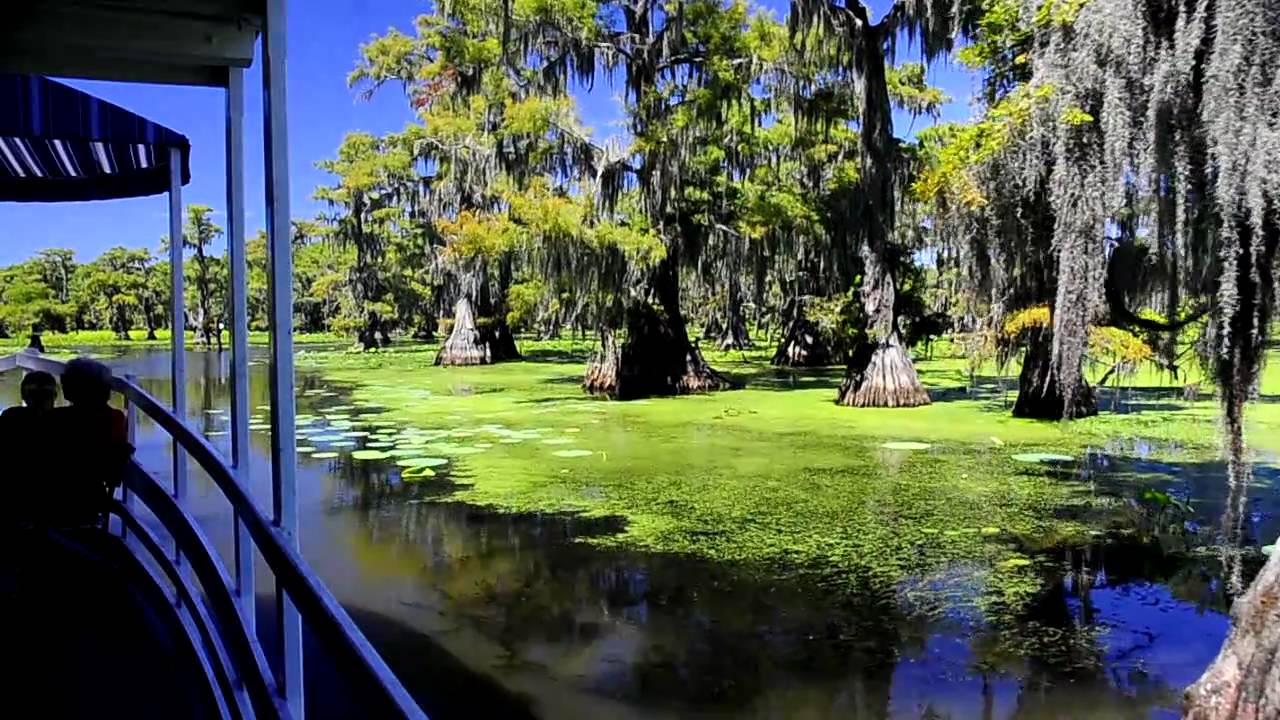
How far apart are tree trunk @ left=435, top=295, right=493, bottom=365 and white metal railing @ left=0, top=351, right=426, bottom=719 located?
1875 centimetres

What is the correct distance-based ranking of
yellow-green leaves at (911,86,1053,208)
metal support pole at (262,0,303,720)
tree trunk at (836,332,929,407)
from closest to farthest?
1. metal support pole at (262,0,303,720)
2. yellow-green leaves at (911,86,1053,208)
3. tree trunk at (836,332,929,407)

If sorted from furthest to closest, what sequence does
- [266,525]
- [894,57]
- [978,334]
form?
[894,57] → [978,334] → [266,525]

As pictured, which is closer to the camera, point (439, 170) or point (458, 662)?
point (458, 662)

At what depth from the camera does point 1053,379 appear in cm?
997

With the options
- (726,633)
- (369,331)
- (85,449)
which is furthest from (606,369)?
(369,331)

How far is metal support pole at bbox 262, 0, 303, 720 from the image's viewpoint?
1781 millimetres

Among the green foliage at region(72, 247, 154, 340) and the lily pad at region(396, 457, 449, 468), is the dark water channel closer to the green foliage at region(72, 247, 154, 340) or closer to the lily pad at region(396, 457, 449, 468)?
the lily pad at region(396, 457, 449, 468)

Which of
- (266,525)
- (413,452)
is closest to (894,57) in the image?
(413,452)

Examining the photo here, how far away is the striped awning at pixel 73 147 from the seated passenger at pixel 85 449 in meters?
0.90

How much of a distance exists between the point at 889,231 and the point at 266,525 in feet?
38.6

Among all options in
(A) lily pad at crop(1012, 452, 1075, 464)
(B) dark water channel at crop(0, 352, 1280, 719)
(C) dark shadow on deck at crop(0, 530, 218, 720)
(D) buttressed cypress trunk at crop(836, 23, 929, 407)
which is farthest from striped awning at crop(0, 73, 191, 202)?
(D) buttressed cypress trunk at crop(836, 23, 929, 407)

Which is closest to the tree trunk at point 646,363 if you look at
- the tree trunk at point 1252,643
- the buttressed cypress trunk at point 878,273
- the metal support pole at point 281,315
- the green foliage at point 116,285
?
the buttressed cypress trunk at point 878,273

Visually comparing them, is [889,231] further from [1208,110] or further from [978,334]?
[1208,110]

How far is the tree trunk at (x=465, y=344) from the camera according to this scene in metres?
22.3
